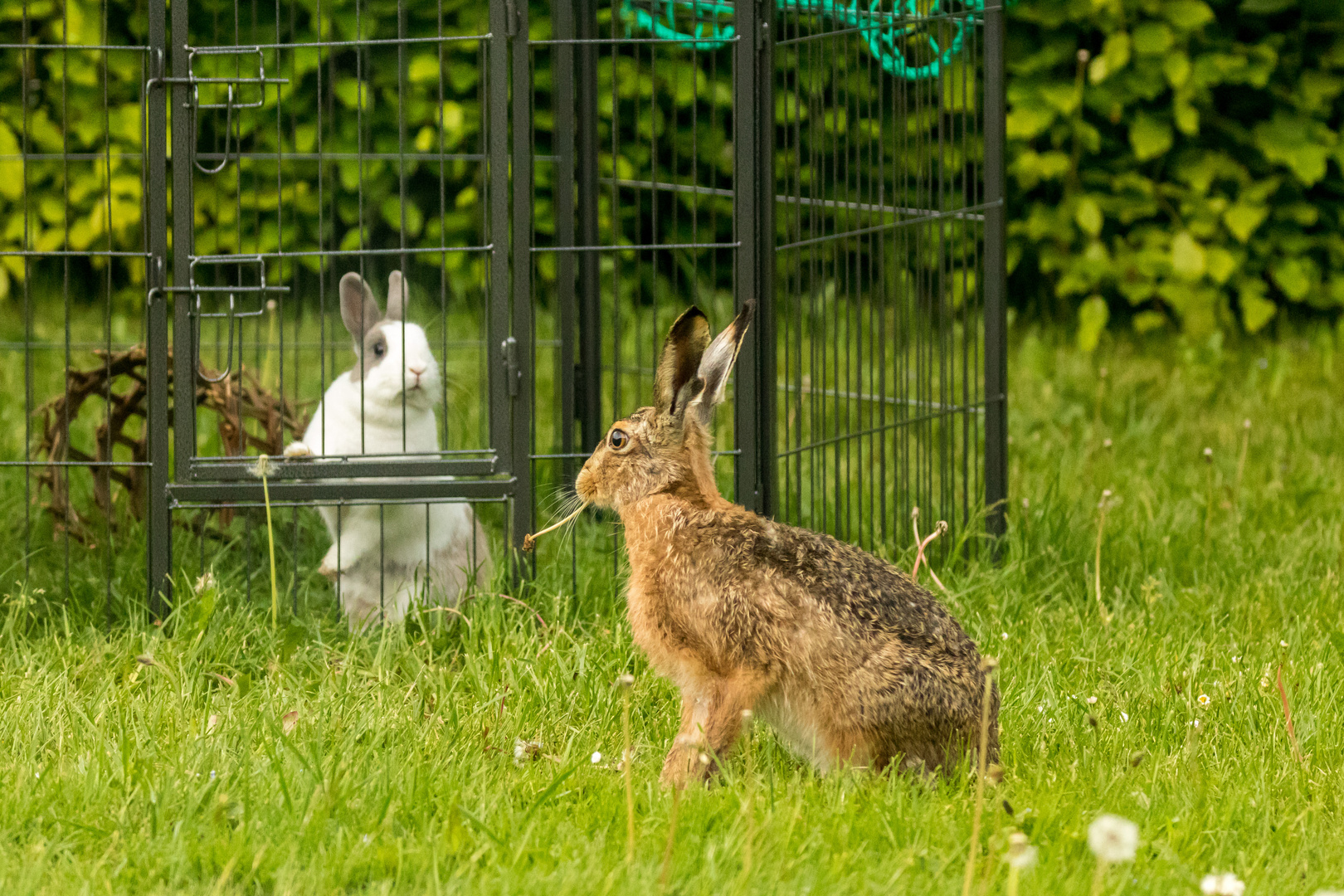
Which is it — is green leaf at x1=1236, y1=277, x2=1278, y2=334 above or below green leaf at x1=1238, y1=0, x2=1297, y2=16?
below

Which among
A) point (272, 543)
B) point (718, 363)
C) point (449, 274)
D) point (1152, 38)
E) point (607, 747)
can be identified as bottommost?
point (607, 747)

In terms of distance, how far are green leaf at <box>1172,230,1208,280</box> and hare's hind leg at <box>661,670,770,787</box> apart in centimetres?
454

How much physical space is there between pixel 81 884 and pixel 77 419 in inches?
130

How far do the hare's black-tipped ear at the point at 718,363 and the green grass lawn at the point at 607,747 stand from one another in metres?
0.64

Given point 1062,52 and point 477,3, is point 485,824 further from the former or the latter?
point 1062,52

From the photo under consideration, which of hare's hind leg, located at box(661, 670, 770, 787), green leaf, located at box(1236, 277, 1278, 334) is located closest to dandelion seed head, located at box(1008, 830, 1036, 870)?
hare's hind leg, located at box(661, 670, 770, 787)

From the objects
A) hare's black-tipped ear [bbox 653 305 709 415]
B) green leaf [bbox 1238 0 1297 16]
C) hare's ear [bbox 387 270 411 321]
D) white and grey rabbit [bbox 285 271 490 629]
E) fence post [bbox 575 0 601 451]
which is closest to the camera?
hare's black-tipped ear [bbox 653 305 709 415]

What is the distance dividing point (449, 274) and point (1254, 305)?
3498 mm

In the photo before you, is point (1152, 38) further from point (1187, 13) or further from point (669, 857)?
point (669, 857)

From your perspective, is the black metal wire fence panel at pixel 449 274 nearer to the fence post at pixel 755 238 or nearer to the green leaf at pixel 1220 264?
the fence post at pixel 755 238

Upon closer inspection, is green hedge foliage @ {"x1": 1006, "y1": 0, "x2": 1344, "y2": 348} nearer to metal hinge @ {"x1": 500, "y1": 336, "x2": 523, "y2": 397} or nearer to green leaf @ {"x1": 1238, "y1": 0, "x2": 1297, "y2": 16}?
green leaf @ {"x1": 1238, "y1": 0, "x2": 1297, "y2": 16}

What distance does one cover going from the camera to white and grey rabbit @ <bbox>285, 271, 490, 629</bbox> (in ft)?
12.1

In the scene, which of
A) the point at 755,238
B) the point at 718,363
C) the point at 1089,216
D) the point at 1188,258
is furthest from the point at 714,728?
the point at 1188,258

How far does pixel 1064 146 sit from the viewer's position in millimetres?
6723
